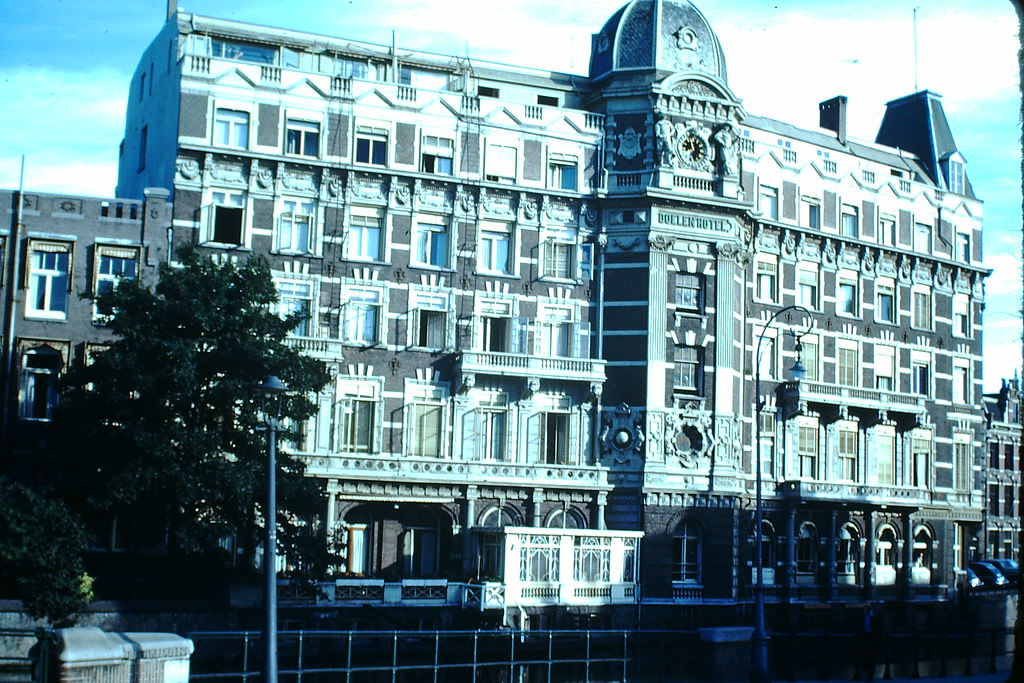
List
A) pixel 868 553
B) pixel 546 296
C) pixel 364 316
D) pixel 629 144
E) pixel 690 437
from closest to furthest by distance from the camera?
pixel 364 316 < pixel 546 296 < pixel 690 437 < pixel 629 144 < pixel 868 553

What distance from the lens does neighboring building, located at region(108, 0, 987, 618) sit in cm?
5447

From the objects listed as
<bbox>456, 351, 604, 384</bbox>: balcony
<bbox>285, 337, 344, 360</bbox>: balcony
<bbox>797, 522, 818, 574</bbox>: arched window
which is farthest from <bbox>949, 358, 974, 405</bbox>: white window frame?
<bbox>285, 337, 344, 360</bbox>: balcony

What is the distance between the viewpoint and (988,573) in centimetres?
7238

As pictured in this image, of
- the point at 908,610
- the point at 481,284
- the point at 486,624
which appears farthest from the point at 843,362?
the point at 486,624

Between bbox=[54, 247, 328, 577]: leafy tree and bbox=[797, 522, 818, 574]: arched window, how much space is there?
87.2ft

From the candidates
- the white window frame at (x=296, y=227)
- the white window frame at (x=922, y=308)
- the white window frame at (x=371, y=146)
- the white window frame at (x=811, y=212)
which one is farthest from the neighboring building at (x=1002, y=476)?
the white window frame at (x=296, y=227)

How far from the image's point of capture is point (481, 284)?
57.8 meters

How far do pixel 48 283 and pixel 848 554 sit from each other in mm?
37560

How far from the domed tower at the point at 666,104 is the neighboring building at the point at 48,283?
20.6 metres

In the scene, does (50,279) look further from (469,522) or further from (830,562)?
(830,562)

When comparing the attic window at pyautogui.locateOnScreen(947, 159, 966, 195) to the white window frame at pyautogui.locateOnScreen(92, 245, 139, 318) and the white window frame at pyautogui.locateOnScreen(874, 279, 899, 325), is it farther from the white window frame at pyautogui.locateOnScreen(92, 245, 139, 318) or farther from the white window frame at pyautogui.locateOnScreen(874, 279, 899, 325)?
the white window frame at pyautogui.locateOnScreen(92, 245, 139, 318)

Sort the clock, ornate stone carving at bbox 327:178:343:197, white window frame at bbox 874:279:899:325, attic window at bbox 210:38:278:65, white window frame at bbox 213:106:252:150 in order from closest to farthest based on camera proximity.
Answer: white window frame at bbox 213:106:252:150 < ornate stone carving at bbox 327:178:343:197 < attic window at bbox 210:38:278:65 < the clock < white window frame at bbox 874:279:899:325

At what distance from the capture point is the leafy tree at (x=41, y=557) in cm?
3966

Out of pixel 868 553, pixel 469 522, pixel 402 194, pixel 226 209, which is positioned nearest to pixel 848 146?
pixel 868 553
